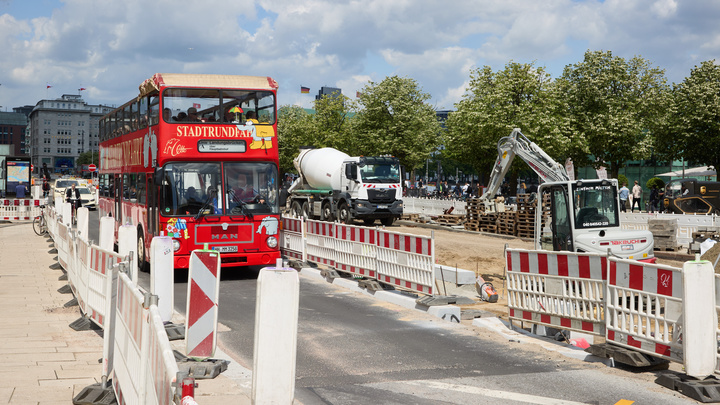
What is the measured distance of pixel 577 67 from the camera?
49.3 meters

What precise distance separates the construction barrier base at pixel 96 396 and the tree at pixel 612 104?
42895mm

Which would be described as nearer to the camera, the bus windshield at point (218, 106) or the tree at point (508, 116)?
the bus windshield at point (218, 106)

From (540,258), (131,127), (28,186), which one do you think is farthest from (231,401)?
(28,186)

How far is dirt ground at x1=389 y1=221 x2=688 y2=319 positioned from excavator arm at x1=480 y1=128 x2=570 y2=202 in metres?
1.84

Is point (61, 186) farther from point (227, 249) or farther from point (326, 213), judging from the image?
point (227, 249)

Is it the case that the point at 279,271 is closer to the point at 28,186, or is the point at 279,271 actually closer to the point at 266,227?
the point at 266,227

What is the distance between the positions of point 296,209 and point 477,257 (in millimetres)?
15642

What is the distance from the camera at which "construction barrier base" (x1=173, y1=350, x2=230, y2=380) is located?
743cm

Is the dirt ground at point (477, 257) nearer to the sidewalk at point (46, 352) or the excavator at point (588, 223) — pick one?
the excavator at point (588, 223)

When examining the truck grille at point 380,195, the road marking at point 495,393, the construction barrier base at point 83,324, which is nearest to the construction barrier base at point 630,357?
the road marking at point 495,393

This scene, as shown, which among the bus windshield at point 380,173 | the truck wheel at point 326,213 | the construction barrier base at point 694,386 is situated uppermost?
the bus windshield at point 380,173

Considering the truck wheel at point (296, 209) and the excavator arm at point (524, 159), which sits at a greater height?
the excavator arm at point (524, 159)

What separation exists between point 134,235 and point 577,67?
44.9m

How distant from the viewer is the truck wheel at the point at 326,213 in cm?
3172
